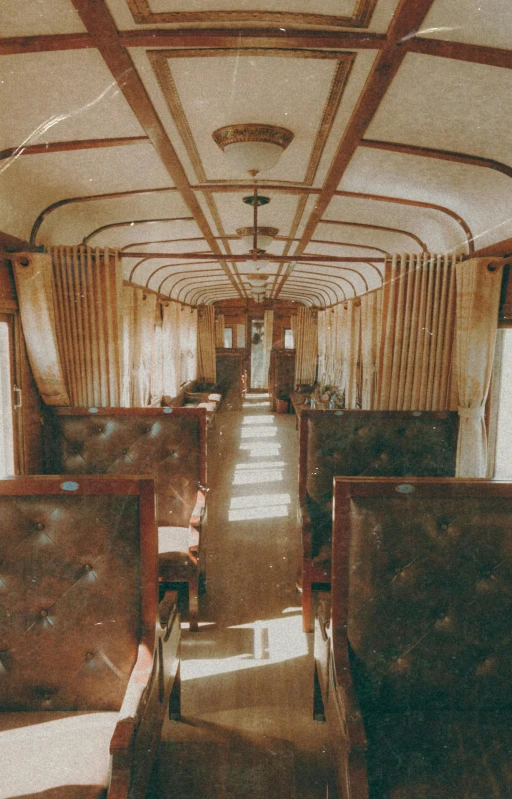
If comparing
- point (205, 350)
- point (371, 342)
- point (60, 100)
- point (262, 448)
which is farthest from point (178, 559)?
point (205, 350)

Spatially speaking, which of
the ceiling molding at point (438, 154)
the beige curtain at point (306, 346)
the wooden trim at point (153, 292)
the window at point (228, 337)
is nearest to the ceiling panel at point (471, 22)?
the ceiling molding at point (438, 154)

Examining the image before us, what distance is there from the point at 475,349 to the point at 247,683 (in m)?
3.03

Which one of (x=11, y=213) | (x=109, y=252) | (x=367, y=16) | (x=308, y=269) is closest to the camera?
(x=367, y=16)

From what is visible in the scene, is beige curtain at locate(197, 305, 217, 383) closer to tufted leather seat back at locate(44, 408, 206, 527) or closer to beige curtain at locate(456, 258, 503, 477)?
tufted leather seat back at locate(44, 408, 206, 527)

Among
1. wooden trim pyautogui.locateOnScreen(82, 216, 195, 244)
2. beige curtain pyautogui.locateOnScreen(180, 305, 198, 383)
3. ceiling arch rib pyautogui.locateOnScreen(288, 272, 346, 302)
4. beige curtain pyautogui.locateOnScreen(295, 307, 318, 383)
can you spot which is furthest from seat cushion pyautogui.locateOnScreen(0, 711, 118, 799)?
beige curtain pyautogui.locateOnScreen(295, 307, 318, 383)

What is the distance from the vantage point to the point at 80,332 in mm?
4281

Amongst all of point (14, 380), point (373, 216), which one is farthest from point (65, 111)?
point (373, 216)

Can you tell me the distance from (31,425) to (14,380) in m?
0.43

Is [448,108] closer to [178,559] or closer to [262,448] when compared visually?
[178,559]

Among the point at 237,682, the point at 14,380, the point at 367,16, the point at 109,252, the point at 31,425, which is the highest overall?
the point at 367,16

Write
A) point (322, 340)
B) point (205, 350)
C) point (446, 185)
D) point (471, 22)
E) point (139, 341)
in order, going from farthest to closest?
point (205, 350) → point (322, 340) → point (139, 341) → point (446, 185) → point (471, 22)

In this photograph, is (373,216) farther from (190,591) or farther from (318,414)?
(190,591)

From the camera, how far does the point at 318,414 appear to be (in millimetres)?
4168

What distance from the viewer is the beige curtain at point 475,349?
411 centimetres
